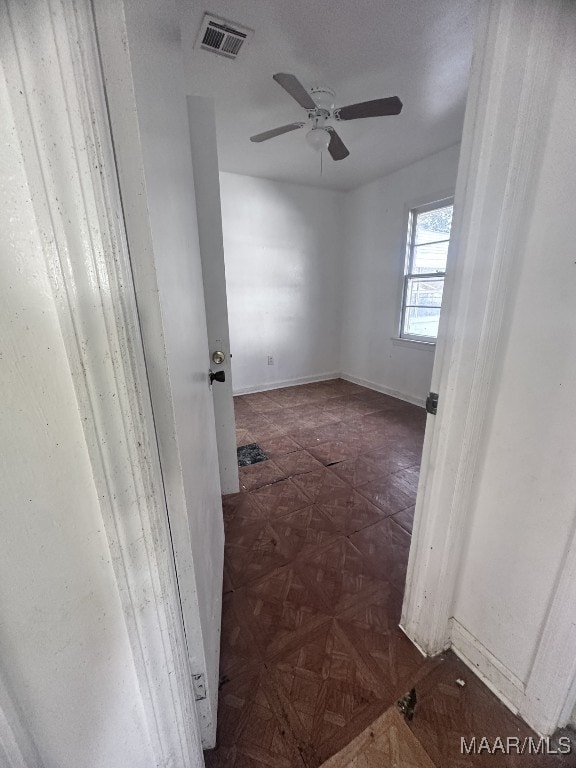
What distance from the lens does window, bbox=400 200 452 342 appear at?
3.42 m

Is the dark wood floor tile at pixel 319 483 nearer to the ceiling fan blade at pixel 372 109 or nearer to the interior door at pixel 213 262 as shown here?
the interior door at pixel 213 262

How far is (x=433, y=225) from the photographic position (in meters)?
3.48

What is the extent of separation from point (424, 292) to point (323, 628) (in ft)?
11.6

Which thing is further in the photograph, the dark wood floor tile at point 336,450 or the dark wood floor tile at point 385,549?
the dark wood floor tile at point 336,450

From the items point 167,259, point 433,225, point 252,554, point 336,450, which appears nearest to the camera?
point 167,259

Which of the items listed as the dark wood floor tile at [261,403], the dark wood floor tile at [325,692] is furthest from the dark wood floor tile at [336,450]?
the dark wood floor tile at [325,692]

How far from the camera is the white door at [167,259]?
1.51 ft

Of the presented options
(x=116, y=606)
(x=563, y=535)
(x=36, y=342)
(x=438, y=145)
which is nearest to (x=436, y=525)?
(x=563, y=535)

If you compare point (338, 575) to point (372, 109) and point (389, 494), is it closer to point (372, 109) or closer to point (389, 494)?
point (389, 494)

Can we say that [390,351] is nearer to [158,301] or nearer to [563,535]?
[563,535]

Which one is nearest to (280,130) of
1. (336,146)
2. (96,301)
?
(336,146)

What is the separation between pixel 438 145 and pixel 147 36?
11.1ft

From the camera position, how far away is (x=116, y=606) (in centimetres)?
57

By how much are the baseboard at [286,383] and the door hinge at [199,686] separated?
353cm
